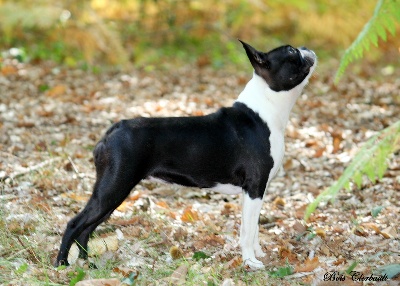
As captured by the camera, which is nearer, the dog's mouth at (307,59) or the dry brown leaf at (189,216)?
the dog's mouth at (307,59)

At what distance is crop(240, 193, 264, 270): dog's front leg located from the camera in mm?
4145

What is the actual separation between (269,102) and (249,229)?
86 centimetres

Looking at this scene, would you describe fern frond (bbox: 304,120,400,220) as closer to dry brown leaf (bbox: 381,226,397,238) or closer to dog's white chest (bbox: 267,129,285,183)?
dog's white chest (bbox: 267,129,285,183)

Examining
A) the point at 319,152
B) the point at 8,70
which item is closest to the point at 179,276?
the point at 319,152

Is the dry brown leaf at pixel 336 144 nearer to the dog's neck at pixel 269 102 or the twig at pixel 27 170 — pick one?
the dog's neck at pixel 269 102

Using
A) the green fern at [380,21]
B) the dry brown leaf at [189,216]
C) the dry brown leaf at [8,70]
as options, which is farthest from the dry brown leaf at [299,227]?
the dry brown leaf at [8,70]

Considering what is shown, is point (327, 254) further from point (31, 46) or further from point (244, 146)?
point (31, 46)

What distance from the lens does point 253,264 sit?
13.5 feet

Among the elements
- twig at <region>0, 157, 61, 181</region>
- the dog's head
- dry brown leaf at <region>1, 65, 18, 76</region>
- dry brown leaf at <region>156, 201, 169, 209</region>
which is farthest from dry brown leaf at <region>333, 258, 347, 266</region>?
dry brown leaf at <region>1, 65, 18, 76</region>

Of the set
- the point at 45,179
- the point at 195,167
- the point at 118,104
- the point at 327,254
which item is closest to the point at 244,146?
the point at 195,167

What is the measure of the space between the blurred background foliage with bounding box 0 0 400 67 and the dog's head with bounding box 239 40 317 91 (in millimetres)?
→ 6467

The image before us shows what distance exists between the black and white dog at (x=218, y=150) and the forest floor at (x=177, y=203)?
277 mm

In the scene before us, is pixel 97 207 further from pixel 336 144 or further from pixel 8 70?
pixel 8 70

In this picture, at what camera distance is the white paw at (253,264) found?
4.11 metres
